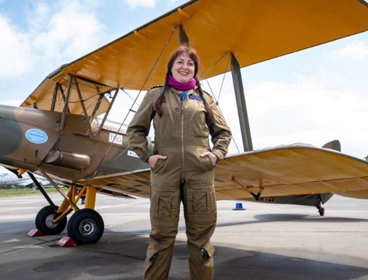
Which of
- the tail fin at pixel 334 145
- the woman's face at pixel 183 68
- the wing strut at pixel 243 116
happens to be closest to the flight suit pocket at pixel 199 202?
the woman's face at pixel 183 68

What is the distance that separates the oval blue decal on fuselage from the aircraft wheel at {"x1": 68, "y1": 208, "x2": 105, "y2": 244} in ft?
4.17

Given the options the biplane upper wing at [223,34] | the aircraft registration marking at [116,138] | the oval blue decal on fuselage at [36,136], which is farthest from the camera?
the aircraft registration marking at [116,138]

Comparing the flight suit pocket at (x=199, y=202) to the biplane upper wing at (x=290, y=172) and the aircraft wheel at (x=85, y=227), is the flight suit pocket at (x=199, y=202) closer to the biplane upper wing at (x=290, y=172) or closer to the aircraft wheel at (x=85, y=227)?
the biplane upper wing at (x=290, y=172)

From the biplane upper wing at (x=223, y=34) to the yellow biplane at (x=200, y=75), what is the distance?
0.01m

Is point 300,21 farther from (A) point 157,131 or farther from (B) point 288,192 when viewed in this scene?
(A) point 157,131

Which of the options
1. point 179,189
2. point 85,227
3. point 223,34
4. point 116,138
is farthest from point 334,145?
point 179,189

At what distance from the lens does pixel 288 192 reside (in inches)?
176

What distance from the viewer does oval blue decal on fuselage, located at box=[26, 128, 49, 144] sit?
5.11 m

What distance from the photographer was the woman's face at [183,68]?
2.29 metres

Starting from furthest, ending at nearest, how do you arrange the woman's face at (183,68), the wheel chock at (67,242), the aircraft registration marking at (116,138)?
1. the aircraft registration marking at (116,138)
2. the wheel chock at (67,242)
3. the woman's face at (183,68)

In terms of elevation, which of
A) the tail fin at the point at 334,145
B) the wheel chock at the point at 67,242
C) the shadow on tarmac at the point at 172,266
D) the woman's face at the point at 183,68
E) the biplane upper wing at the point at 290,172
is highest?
the tail fin at the point at 334,145

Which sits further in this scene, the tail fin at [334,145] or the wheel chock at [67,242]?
the tail fin at [334,145]

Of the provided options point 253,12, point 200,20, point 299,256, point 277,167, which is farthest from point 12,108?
point 299,256

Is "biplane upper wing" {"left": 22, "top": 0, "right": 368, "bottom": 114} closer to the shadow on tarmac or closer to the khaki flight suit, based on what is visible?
the khaki flight suit
